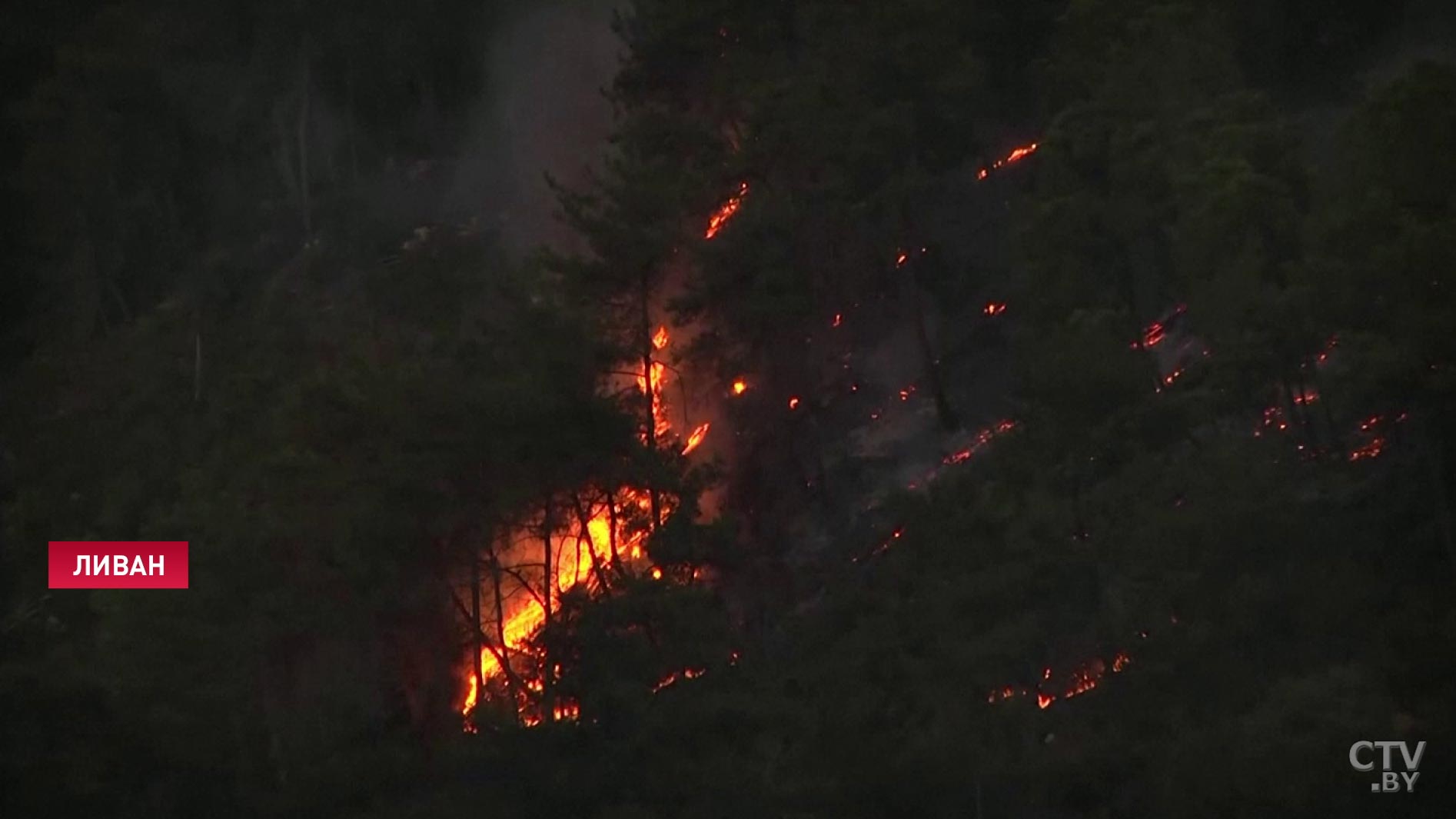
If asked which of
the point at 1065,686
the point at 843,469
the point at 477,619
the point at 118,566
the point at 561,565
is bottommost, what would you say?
the point at 1065,686

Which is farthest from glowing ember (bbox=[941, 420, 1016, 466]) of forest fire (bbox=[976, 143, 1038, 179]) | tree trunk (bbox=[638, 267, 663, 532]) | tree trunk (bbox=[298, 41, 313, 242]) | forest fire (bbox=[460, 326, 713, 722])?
tree trunk (bbox=[298, 41, 313, 242])

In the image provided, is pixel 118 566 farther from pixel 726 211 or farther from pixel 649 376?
pixel 726 211

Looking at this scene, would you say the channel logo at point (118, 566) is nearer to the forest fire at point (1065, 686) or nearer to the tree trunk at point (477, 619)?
the tree trunk at point (477, 619)

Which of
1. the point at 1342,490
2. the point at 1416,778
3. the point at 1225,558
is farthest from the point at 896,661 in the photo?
the point at 1416,778

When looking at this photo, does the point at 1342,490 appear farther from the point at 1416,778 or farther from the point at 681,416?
the point at 681,416

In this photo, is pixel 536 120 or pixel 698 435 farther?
pixel 536 120

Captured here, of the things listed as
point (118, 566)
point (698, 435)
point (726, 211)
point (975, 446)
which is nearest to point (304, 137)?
point (726, 211)

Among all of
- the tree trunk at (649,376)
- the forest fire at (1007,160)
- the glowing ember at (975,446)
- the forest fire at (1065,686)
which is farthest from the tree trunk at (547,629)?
the forest fire at (1007,160)
